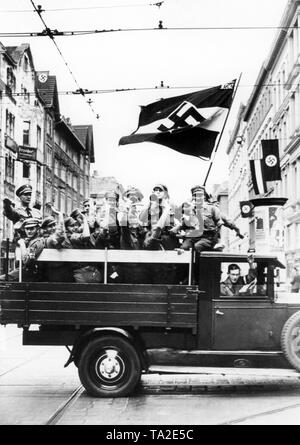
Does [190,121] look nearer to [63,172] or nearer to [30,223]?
[30,223]

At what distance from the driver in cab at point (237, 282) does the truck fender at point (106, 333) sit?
1136mm

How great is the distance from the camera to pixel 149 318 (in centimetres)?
646

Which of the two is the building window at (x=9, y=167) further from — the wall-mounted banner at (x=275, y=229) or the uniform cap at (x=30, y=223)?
the wall-mounted banner at (x=275, y=229)

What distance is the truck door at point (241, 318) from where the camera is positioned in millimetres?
6531

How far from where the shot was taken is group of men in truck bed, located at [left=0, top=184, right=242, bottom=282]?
22.0ft

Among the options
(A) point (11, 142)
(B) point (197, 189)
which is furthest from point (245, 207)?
(A) point (11, 142)

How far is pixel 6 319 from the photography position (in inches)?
259

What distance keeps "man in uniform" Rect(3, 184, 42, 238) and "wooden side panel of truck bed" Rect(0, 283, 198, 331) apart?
41.4 inches

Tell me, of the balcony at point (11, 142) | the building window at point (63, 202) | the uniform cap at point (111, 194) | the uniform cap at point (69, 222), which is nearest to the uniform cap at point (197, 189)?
the uniform cap at point (111, 194)

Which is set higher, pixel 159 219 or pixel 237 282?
pixel 159 219

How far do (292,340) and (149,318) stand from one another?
161 cm

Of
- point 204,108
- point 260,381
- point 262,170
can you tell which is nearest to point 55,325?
point 260,381

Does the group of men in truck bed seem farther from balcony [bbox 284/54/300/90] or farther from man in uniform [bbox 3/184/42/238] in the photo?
balcony [bbox 284/54/300/90]
